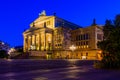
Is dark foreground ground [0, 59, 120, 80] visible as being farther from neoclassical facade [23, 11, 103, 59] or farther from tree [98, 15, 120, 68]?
neoclassical facade [23, 11, 103, 59]

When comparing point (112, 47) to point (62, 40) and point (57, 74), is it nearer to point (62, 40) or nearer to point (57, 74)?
point (57, 74)

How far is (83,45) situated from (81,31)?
3.93m

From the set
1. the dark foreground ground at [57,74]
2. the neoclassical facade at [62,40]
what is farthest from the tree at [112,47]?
the neoclassical facade at [62,40]

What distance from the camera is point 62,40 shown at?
235 ft

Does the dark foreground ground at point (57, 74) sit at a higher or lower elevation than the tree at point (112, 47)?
lower

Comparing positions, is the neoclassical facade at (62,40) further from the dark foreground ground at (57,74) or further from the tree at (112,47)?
the dark foreground ground at (57,74)

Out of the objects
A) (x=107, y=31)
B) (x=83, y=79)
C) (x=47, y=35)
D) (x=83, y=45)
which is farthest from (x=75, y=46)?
(x=83, y=79)

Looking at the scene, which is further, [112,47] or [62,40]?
[62,40]

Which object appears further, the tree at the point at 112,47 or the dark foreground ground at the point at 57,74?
the tree at the point at 112,47

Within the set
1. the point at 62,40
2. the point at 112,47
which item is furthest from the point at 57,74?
the point at 62,40

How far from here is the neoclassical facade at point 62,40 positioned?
2635 inches

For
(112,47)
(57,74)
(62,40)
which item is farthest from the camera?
(62,40)

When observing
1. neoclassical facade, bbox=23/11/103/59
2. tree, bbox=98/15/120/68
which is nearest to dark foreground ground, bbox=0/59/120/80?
tree, bbox=98/15/120/68

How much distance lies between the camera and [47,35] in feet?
252
